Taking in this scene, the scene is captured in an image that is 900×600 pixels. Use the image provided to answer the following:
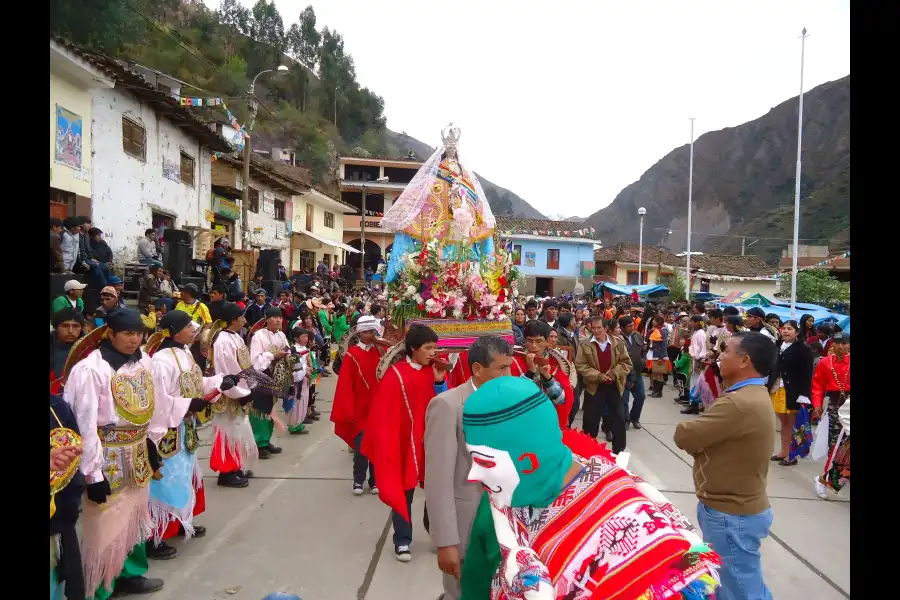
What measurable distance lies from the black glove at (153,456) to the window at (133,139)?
13.5 meters

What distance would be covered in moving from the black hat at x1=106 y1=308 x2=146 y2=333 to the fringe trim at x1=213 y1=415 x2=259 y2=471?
97.0 inches

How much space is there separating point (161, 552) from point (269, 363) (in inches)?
104

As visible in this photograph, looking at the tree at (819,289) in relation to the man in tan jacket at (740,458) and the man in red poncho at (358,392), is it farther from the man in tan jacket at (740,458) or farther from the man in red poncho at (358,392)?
the man in tan jacket at (740,458)

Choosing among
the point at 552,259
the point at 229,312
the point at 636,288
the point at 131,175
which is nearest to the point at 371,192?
the point at 552,259

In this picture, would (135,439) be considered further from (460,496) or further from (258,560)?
(460,496)

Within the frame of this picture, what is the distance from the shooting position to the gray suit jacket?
2.57m

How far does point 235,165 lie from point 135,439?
20.3 metres

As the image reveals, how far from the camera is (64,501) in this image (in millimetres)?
2967

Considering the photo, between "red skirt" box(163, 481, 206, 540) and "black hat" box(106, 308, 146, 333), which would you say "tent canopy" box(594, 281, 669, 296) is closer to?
"red skirt" box(163, 481, 206, 540)

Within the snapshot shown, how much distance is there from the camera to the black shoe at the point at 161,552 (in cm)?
444

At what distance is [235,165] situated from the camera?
22.1m

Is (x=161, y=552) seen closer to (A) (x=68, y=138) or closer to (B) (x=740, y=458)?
(B) (x=740, y=458)
